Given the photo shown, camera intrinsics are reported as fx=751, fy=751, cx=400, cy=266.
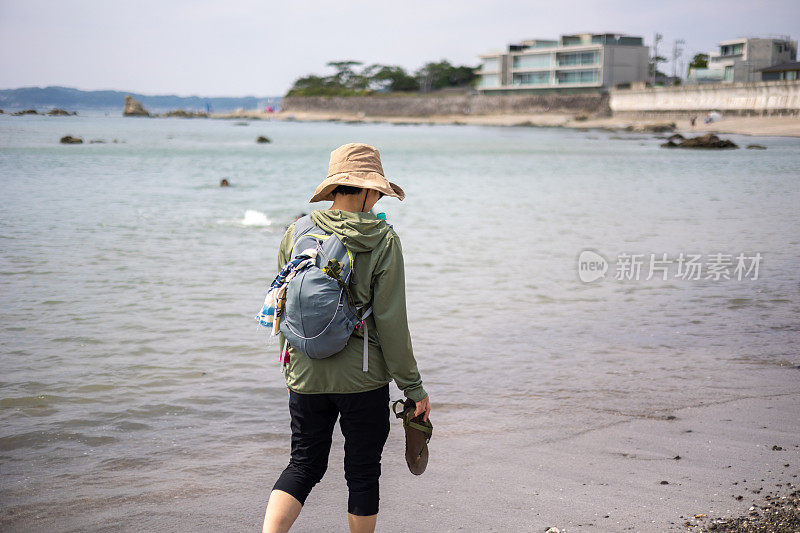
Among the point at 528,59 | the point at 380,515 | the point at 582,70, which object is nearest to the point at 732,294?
the point at 380,515

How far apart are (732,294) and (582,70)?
99.9 m

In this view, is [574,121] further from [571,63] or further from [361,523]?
[361,523]

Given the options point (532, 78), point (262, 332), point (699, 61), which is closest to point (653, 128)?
point (532, 78)

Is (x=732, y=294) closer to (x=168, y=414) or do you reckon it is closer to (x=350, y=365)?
(x=168, y=414)

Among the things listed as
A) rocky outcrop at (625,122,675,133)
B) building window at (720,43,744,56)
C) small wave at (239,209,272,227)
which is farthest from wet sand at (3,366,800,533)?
building window at (720,43,744,56)

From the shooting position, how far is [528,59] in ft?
366

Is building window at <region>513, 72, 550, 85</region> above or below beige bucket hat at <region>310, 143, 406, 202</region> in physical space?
above

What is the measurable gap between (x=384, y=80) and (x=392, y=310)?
158m

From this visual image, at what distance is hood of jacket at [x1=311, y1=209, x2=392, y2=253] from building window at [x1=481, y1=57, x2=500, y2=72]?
119280 millimetres

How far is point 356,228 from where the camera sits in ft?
9.23

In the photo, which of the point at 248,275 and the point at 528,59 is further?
the point at 528,59

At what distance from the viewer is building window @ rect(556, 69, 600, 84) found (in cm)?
10121

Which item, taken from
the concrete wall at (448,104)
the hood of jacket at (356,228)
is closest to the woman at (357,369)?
the hood of jacket at (356,228)

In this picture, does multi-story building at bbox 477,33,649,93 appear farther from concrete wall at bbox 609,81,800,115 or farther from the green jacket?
the green jacket
